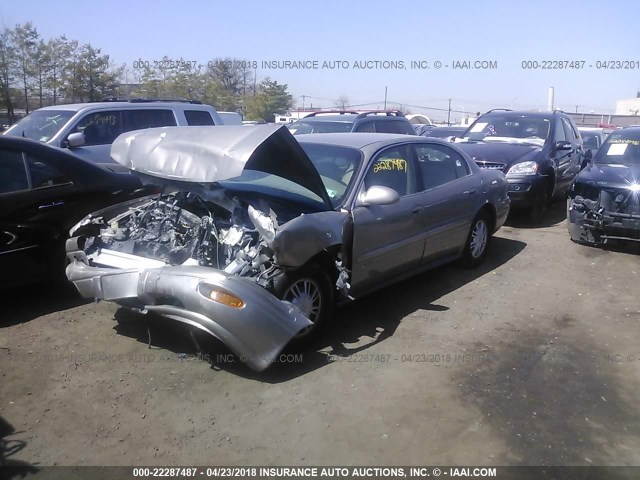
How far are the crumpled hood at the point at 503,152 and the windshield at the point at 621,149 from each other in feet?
3.63

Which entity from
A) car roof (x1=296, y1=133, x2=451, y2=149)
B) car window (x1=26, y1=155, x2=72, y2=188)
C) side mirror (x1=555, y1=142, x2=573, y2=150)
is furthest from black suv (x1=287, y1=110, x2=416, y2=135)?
car window (x1=26, y1=155, x2=72, y2=188)

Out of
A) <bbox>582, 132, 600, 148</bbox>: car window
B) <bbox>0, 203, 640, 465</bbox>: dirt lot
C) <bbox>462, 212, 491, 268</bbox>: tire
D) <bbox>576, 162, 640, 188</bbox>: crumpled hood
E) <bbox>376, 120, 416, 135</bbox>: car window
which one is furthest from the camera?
<bbox>582, 132, 600, 148</bbox>: car window

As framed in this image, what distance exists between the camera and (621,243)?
7383mm

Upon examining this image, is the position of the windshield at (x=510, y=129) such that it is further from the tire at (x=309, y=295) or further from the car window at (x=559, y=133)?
the tire at (x=309, y=295)

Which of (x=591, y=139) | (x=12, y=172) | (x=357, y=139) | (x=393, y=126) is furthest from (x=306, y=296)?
(x=591, y=139)

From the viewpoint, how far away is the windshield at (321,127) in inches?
417

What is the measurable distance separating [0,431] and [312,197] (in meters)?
2.71

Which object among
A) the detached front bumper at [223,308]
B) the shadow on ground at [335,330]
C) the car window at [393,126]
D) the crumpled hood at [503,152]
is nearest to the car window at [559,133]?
the crumpled hood at [503,152]

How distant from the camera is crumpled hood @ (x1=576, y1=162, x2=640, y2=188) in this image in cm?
684

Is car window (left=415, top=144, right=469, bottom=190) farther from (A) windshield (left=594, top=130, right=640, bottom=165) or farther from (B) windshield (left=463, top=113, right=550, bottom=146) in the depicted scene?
(B) windshield (left=463, top=113, right=550, bottom=146)

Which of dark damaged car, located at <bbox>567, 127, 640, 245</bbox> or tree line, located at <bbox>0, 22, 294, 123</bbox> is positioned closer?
dark damaged car, located at <bbox>567, 127, 640, 245</bbox>

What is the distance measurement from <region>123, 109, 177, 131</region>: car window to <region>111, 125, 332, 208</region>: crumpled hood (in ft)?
15.0

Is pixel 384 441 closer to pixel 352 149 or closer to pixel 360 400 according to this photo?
pixel 360 400

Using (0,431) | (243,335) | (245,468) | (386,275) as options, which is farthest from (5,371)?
(386,275)
